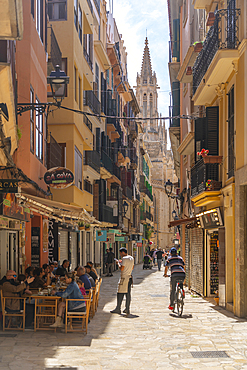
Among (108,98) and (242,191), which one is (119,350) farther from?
(108,98)

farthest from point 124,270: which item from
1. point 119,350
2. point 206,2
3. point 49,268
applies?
point 206,2

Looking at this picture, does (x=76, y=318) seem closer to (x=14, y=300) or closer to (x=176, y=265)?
(x=14, y=300)

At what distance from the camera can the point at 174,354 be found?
852cm

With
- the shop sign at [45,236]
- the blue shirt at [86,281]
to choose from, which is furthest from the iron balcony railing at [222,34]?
the shop sign at [45,236]

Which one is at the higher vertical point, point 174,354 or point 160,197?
point 160,197

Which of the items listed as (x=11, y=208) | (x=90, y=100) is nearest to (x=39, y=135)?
(x=11, y=208)

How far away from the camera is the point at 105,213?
3067 centimetres

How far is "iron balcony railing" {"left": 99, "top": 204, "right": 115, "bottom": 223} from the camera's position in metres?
29.1

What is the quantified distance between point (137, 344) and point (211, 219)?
Answer: 7.16 metres

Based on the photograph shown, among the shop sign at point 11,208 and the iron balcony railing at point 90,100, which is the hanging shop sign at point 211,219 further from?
the iron balcony railing at point 90,100

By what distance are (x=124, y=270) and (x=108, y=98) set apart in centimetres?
2157

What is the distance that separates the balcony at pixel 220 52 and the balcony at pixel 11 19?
8.08m

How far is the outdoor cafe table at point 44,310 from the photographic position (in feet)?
34.3

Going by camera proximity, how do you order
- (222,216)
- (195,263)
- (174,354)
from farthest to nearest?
(195,263) → (222,216) → (174,354)
